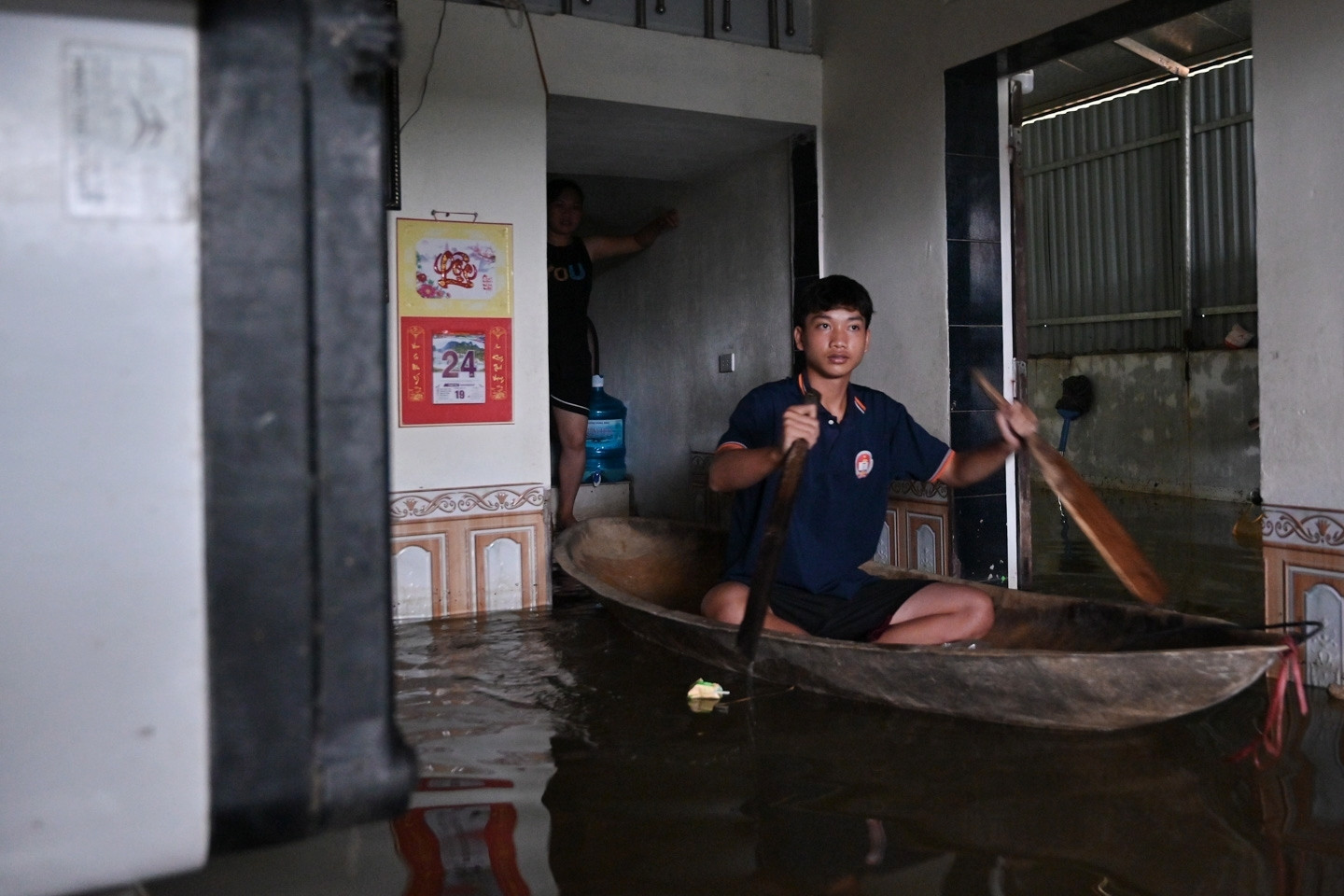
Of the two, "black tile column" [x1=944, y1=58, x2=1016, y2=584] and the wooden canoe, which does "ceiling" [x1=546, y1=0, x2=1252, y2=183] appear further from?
the wooden canoe

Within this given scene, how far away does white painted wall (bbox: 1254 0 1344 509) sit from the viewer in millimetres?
3129

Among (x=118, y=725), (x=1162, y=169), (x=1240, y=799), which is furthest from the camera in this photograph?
(x=1162, y=169)

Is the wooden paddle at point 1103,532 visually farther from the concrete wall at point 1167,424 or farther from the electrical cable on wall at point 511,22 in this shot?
the concrete wall at point 1167,424

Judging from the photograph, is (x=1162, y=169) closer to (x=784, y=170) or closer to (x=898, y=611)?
(x=784, y=170)

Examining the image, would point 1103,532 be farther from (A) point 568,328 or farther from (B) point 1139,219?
(B) point 1139,219

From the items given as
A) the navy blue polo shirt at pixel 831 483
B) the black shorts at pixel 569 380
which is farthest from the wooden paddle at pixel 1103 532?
the black shorts at pixel 569 380

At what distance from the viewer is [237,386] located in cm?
66

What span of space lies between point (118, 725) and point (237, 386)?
0.72 ft

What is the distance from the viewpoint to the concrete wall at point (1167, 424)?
28.0ft

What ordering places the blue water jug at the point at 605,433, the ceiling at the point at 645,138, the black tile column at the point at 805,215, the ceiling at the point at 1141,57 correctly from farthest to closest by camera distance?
the ceiling at the point at 1141,57, the blue water jug at the point at 605,433, the black tile column at the point at 805,215, the ceiling at the point at 645,138

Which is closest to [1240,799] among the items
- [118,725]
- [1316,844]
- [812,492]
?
[1316,844]

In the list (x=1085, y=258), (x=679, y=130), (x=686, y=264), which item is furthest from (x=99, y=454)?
(x=1085, y=258)

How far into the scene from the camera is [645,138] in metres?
5.71

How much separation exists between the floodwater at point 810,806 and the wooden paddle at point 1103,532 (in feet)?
1.25
